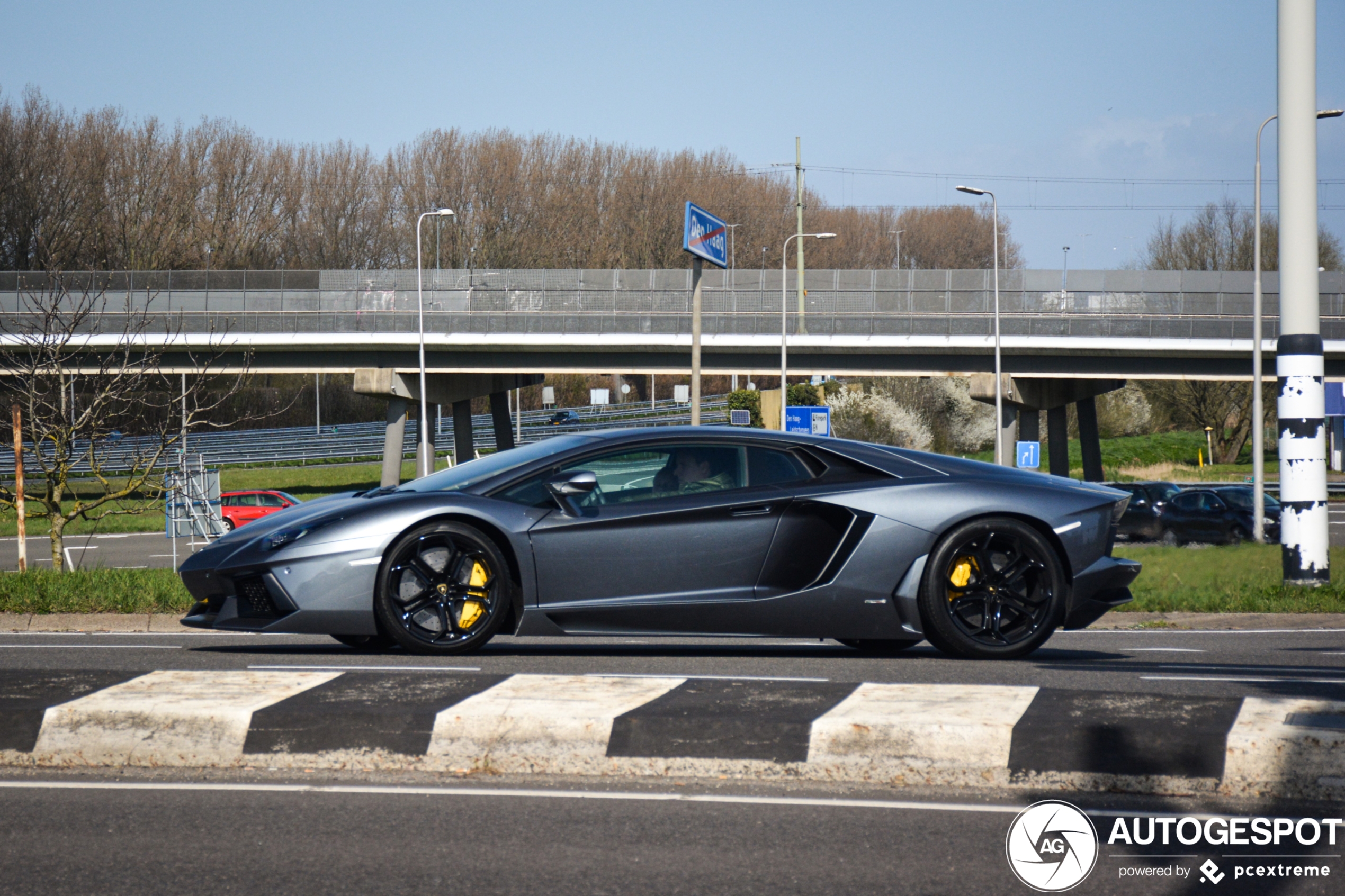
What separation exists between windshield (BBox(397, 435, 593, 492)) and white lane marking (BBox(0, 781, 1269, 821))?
2.66m

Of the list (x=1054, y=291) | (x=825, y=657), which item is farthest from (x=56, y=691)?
(x=1054, y=291)

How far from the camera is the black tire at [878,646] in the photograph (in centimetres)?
736

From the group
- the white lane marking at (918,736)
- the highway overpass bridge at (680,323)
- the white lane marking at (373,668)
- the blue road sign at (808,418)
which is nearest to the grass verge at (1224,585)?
the white lane marking at (373,668)

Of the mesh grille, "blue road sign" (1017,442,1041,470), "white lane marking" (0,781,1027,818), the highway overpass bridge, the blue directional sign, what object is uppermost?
the blue directional sign

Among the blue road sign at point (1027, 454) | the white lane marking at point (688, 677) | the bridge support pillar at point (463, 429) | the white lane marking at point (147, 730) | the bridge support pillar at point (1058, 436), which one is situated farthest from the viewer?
the bridge support pillar at point (463, 429)

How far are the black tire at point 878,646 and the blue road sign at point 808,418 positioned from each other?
24.3m

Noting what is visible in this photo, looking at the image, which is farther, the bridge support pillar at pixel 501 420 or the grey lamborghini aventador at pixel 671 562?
the bridge support pillar at pixel 501 420

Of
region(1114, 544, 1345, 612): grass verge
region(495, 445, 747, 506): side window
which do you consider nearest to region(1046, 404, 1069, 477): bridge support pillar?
region(1114, 544, 1345, 612): grass verge

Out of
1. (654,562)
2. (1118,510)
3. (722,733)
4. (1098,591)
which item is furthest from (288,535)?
(1118,510)

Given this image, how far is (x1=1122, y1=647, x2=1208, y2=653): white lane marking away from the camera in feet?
25.3

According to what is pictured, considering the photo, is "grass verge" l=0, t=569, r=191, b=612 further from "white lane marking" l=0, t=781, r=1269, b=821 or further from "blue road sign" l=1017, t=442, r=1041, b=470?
"blue road sign" l=1017, t=442, r=1041, b=470

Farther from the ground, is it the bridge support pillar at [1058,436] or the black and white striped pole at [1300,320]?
the black and white striped pole at [1300,320]

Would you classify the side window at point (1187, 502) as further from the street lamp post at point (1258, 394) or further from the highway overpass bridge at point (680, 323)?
the highway overpass bridge at point (680, 323)

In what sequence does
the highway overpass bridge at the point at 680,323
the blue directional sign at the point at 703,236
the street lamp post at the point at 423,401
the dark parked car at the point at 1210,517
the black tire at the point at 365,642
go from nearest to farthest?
the black tire at the point at 365,642 < the dark parked car at the point at 1210,517 < the blue directional sign at the point at 703,236 < the highway overpass bridge at the point at 680,323 < the street lamp post at the point at 423,401
